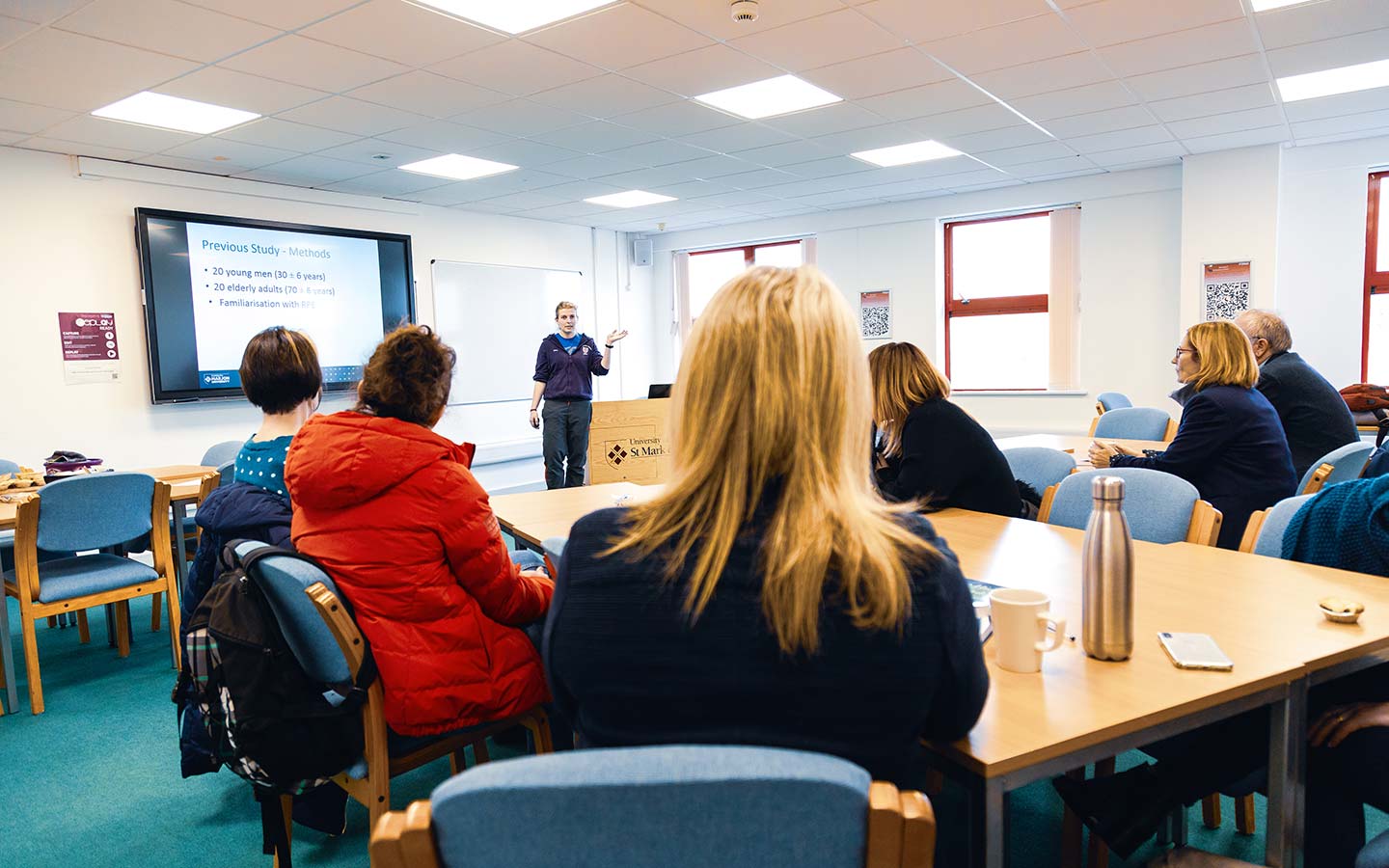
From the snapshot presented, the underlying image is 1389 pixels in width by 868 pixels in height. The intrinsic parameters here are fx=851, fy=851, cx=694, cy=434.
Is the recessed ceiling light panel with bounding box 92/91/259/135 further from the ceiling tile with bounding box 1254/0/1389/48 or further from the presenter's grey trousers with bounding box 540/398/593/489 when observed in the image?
the ceiling tile with bounding box 1254/0/1389/48

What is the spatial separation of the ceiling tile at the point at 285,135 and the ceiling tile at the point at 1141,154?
17.6 ft

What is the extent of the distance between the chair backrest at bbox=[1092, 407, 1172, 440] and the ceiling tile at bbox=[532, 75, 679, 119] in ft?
10.1

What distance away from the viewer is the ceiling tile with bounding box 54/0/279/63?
3.28m

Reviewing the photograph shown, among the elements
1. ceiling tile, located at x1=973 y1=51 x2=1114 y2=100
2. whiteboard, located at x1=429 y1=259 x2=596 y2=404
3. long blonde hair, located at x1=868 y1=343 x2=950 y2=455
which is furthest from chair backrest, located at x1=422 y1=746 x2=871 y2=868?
whiteboard, located at x1=429 y1=259 x2=596 y2=404

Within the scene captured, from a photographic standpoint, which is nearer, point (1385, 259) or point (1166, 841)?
point (1166, 841)

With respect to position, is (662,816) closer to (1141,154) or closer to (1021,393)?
(1141,154)

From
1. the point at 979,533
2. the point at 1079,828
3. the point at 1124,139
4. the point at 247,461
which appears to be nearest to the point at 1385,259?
the point at 1124,139

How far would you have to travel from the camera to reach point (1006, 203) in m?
7.65

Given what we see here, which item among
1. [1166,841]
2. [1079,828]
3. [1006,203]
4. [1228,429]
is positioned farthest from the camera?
[1006,203]

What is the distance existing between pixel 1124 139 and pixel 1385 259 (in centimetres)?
222

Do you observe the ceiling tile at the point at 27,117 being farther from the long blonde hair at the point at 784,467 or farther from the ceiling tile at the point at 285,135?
the long blonde hair at the point at 784,467

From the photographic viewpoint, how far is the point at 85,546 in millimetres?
3232

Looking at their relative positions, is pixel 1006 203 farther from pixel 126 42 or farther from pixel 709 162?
pixel 126 42

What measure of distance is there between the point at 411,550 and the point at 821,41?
321cm
